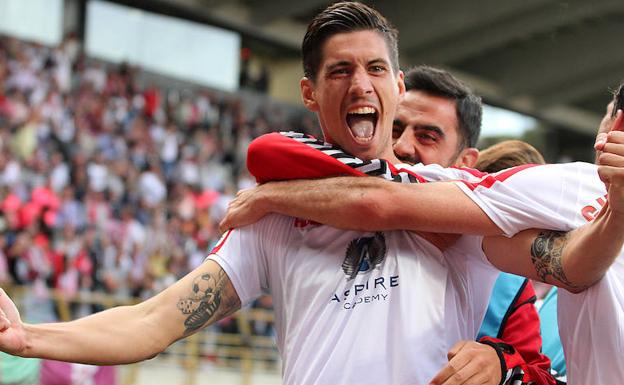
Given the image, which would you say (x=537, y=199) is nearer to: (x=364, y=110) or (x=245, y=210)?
(x=364, y=110)

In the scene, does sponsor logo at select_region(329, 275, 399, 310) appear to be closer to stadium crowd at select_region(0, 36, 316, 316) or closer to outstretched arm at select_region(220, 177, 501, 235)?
outstretched arm at select_region(220, 177, 501, 235)

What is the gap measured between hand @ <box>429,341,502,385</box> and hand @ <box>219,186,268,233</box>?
0.78 metres

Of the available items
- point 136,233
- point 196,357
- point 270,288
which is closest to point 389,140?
point 270,288

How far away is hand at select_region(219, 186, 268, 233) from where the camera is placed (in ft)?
10.5

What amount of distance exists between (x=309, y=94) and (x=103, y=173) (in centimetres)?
1290

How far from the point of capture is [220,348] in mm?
13539

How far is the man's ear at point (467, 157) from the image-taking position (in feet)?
12.8

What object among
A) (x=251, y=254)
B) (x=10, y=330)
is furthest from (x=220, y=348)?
(x=10, y=330)

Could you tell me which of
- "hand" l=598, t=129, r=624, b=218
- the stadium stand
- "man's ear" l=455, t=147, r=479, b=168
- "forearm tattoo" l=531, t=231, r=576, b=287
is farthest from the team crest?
the stadium stand

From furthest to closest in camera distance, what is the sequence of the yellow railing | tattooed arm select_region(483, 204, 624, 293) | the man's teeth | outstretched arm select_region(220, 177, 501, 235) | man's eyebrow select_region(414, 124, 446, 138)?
the yellow railing < man's eyebrow select_region(414, 124, 446, 138) < the man's teeth < outstretched arm select_region(220, 177, 501, 235) < tattooed arm select_region(483, 204, 624, 293)

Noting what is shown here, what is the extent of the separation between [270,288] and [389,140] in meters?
0.64

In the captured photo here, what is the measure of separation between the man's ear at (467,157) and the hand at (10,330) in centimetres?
182

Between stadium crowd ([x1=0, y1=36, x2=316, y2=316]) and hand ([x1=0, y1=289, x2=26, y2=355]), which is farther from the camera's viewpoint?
stadium crowd ([x1=0, y1=36, x2=316, y2=316])

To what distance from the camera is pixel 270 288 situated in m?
3.35
